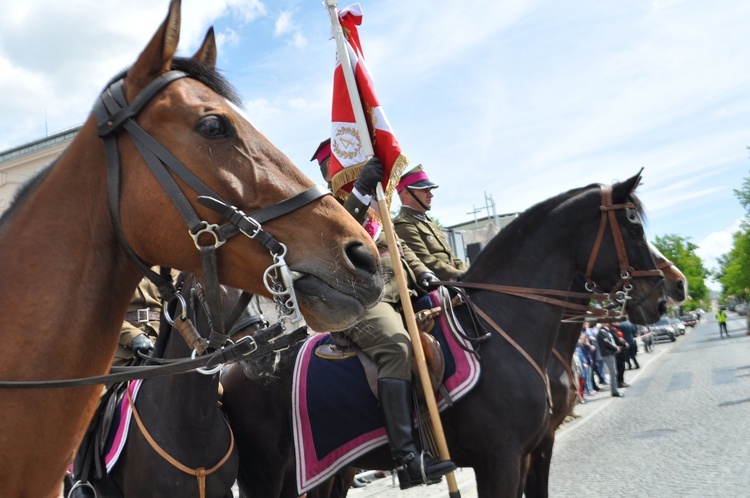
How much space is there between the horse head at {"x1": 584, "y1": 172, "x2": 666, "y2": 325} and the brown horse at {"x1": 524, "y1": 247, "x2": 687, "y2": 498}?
26 cm

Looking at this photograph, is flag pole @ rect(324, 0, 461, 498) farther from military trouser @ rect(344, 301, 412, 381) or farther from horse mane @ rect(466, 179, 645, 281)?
horse mane @ rect(466, 179, 645, 281)

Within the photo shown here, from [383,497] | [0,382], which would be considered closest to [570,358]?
[383,497]

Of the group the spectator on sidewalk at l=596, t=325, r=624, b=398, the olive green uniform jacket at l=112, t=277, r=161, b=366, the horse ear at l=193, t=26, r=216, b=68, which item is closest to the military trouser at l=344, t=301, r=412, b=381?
the olive green uniform jacket at l=112, t=277, r=161, b=366

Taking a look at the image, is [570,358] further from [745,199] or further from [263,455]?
[745,199]

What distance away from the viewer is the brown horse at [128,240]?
193cm

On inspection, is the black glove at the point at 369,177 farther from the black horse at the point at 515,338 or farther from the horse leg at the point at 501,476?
the horse leg at the point at 501,476

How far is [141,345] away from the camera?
444 centimetres

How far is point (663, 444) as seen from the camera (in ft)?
33.4

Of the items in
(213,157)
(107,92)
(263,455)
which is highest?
(107,92)

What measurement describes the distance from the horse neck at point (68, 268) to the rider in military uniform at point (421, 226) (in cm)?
387

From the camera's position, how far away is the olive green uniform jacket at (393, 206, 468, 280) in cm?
583

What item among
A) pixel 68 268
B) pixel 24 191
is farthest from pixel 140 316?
pixel 68 268

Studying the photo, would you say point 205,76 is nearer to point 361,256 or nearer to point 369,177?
point 361,256

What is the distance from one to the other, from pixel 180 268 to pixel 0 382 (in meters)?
0.59
